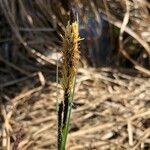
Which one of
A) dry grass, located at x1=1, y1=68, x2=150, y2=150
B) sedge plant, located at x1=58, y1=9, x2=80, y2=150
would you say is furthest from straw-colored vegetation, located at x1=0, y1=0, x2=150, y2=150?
sedge plant, located at x1=58, y1=9, x2=80, y2=150

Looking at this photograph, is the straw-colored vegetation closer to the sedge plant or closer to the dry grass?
the dry grass

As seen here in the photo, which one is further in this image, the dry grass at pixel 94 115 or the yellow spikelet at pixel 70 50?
the dry grass at pixel 94 115

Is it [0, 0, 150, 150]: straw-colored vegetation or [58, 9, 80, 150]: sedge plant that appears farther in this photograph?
[0, 0, 150, 150]: straw-colored vegetation

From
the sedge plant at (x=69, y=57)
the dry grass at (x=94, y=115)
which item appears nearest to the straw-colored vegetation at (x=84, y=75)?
the dry grass at (x=94, y=115)

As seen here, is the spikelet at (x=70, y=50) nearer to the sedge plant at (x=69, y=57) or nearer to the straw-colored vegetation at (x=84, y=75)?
the sedge plant at (x=69, y=57)

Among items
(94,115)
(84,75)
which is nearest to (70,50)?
(94,115)

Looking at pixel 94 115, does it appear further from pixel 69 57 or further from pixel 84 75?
pixel 69 57

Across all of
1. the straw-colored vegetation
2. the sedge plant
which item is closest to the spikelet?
the sedge plant

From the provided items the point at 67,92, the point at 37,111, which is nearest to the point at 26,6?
the point at 37,111
